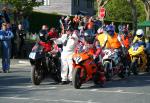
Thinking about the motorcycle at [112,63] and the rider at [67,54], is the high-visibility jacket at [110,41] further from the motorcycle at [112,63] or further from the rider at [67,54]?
the rider at [67,54]

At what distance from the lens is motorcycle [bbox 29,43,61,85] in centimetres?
1596

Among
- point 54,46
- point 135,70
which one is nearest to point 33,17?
point 135,70

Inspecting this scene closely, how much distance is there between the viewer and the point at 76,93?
577 inches

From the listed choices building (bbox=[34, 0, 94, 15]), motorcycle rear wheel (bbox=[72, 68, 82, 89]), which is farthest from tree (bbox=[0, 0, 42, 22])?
building (bbox=[34, 0, 94, 15])

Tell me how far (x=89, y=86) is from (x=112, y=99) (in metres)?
2.63

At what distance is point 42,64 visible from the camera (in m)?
16.3

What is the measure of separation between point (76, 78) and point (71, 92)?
55 centimetres

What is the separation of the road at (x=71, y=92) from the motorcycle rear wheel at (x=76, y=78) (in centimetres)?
14

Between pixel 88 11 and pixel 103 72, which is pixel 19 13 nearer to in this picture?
pixel 103 72

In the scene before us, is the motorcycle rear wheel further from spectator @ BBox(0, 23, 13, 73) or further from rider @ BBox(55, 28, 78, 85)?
spectator @ BBox(0, 23, 13, 73)

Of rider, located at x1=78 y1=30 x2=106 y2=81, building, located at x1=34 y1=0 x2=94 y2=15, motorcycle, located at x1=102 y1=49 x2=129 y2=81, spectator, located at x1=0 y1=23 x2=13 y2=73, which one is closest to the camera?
rider, located at x1=78 y1=30 x2=106 y2=81

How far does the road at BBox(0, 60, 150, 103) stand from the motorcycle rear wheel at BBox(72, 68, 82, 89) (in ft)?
0.48

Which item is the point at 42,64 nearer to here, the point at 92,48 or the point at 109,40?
the point at 92,48

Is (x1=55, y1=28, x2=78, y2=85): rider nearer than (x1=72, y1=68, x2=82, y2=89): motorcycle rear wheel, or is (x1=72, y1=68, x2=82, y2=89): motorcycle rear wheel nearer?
(x1=72, y1=68, x2=82, y2=89): motorcycle rear wheel
